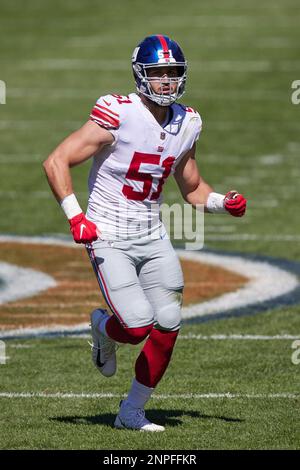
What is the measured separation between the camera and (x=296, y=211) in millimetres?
15414

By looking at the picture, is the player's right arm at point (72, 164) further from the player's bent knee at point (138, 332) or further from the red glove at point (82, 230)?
the player's bent knee at point (138, 332)

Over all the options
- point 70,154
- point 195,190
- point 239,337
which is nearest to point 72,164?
point 70,154

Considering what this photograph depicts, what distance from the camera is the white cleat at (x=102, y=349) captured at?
7895mm

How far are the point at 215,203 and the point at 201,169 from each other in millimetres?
9898

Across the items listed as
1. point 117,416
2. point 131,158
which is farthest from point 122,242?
point 117,416

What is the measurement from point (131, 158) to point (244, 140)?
495 inches

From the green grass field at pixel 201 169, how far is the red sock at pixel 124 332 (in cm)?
47

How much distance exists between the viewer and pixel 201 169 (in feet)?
58.6

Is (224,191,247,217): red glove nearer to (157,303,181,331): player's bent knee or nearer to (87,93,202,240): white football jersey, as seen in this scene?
(87,93,202,240): white football jersey

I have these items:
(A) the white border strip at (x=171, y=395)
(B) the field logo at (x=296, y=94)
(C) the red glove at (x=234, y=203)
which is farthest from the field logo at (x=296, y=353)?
(B) the field logo at (x=296, y=94)

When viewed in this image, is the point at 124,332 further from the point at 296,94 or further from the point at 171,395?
the point at 296,94

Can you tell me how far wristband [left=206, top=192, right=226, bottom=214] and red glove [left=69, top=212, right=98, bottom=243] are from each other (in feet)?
3.09

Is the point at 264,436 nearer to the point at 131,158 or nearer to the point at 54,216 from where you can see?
the point at 131,158

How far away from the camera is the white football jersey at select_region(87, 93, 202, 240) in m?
7.63
